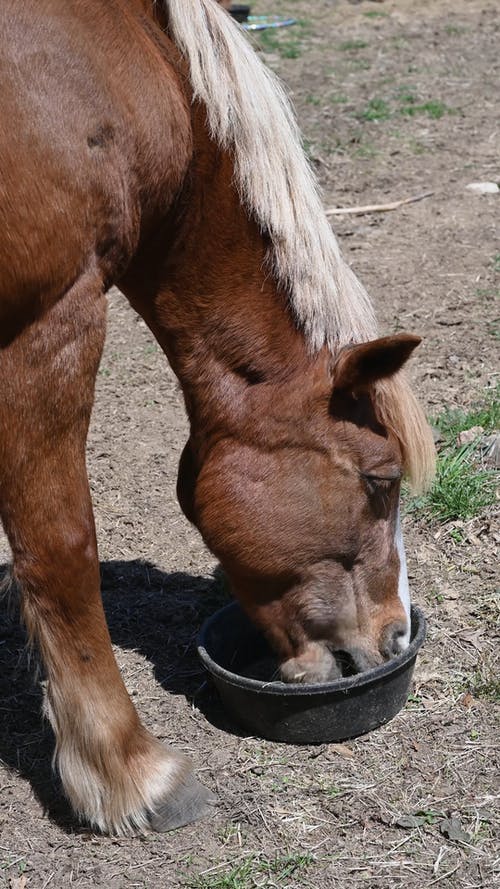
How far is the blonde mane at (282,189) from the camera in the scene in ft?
8.60

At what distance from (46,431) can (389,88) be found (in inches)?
284

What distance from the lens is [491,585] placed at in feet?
12.2

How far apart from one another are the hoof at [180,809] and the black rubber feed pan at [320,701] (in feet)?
0.96

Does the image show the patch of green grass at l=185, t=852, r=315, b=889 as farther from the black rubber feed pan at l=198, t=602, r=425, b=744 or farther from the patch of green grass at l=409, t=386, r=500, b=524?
the patch of green grass at l=409, t=386, r=500, b=524

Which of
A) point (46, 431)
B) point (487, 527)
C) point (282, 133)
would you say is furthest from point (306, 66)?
point (46, 431)

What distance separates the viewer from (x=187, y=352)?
2.84 metres

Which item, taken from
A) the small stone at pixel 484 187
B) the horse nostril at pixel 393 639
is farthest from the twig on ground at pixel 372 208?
the horse nostril at pixel 393 639

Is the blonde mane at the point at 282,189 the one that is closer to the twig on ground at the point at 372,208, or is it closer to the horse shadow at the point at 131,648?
the horse shadow at the point at 131,648

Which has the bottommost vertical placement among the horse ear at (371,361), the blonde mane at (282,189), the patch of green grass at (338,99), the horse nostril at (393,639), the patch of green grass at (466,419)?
the patch of green grass at (466,419)

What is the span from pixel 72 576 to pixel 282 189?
1065 millimetres

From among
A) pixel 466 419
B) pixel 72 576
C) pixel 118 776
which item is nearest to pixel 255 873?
pixel 118 776

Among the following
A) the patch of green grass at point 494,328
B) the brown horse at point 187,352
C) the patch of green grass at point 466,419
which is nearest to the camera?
the brown horse at point 187,352

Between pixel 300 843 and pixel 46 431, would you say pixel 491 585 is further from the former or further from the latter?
pixel 46 431

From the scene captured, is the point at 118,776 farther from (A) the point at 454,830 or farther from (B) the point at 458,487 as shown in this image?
(B) the point at 458,487
